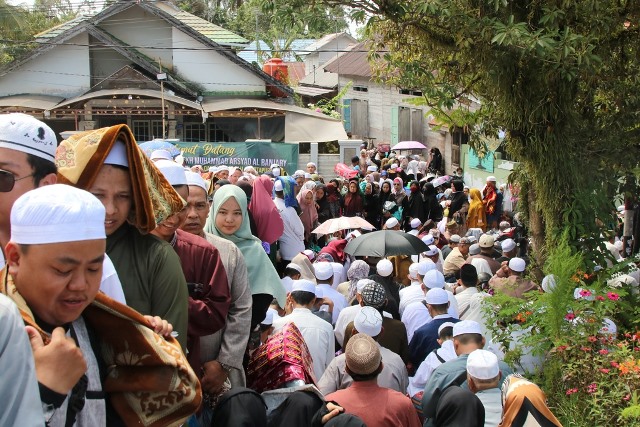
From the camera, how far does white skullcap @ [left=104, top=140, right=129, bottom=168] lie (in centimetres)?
338

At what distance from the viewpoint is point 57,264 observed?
8.08 ft

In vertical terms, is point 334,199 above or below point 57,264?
below

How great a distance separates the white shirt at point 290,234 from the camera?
12883 mm

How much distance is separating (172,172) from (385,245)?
751 centimetres

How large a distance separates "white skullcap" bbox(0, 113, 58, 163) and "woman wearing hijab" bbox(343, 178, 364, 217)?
15356mm

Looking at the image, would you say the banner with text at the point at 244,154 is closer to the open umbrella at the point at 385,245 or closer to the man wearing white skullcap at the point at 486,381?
the open umbrella at the point at 385,245

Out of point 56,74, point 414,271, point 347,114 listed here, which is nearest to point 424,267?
point 414,271

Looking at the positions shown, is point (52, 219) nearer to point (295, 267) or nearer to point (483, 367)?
point (483, 367)

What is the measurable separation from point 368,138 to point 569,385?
36376 millimetres

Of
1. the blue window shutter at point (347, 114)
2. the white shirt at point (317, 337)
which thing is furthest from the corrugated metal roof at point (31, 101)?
the white shirt at point (317, 337)

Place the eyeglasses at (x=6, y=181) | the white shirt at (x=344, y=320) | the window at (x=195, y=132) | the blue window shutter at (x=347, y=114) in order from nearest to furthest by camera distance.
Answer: the eyeglasses at (x=6, y=181)
the white shirt at (x=344, y=320)
the window at (x=195, y=132)
the blue window shutter at (x=347, y=114)

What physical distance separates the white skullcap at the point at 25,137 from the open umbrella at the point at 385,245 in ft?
27.1

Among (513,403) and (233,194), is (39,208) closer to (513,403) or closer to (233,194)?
(233,194)

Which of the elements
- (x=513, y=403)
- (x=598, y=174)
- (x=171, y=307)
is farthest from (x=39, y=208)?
(x=598, y=174)
